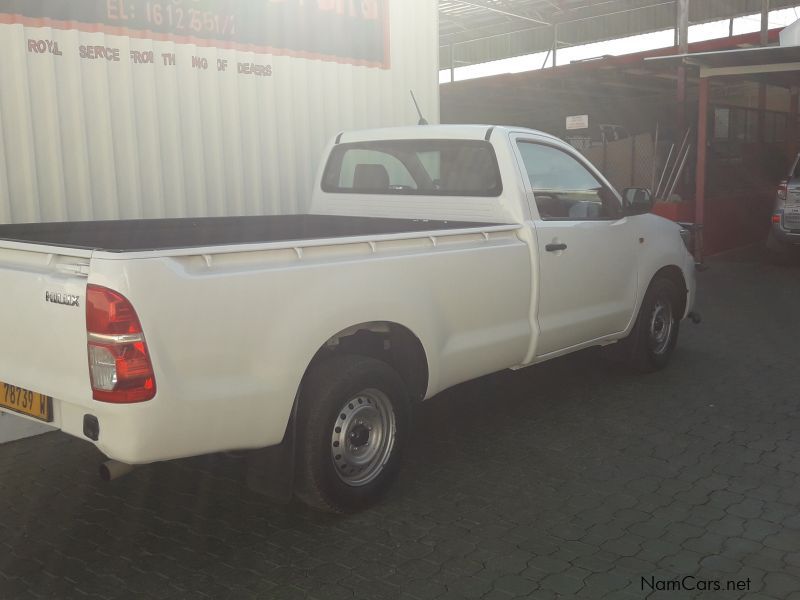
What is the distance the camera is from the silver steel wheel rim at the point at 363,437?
404cm

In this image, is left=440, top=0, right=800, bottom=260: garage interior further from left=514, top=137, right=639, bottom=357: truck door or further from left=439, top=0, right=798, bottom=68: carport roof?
left=514, top=137, right=639, bottom=357: truck door

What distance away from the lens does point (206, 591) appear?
3438mm

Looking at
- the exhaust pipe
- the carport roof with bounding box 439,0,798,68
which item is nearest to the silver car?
the exhaust pipe

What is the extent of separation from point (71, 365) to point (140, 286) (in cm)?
50

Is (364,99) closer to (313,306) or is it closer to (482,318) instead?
(482,318)

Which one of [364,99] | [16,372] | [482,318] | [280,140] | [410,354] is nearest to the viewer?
[16,372]

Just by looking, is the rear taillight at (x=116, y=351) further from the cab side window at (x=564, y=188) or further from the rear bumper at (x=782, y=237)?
the rear bumper at (x=782, y=237)

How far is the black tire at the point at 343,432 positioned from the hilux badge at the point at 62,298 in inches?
42.7

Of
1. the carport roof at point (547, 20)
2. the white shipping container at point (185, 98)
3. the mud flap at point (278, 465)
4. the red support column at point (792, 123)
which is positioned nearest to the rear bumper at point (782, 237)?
the red support column at point (792, 123)

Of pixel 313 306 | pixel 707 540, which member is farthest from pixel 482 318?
pixel 707 540

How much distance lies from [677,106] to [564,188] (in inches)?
429

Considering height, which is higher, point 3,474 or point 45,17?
point 45,17

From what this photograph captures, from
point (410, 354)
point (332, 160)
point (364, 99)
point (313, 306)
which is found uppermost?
point (364, 99)

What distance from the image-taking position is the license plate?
3.56 metres
